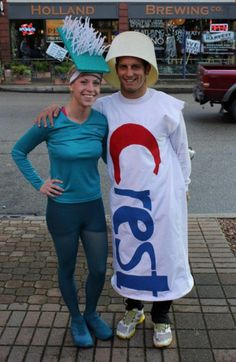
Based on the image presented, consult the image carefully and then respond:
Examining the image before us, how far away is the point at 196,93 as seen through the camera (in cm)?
1204

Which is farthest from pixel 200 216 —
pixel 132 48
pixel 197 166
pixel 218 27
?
pixel 218 27

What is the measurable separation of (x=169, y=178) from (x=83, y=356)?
1.22 metres

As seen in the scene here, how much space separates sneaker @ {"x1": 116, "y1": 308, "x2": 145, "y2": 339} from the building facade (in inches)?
758

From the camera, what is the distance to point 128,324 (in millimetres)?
3088

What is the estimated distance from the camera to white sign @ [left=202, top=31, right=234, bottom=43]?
21.6 metres

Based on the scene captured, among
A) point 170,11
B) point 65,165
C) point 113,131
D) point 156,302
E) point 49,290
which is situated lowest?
point 49,290

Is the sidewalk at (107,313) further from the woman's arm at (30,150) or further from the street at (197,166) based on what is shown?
the street at (197,166)

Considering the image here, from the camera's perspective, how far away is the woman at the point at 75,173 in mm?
2646

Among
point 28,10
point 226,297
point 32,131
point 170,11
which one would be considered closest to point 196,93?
point 226,297

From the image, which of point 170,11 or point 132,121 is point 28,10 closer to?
point 170,11

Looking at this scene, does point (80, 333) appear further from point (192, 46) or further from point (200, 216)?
point (192, 46)

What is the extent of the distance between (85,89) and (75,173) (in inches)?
18.6

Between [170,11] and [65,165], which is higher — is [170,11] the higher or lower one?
the higher one

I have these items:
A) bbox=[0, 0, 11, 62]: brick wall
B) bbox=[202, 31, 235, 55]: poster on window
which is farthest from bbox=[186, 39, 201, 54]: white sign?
bbox=[0, 0, 11, 62]: brick wall
